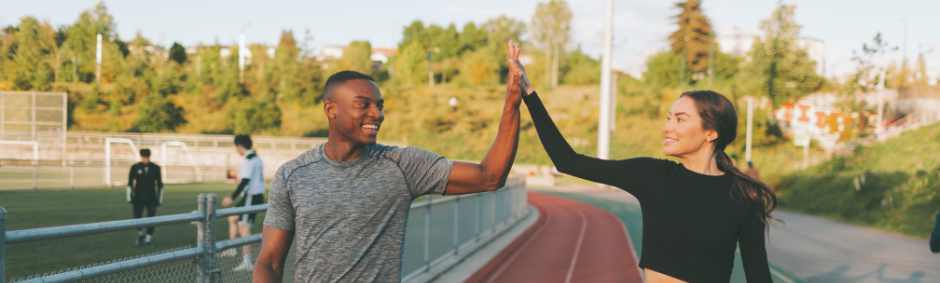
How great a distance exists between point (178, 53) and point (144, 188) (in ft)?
263

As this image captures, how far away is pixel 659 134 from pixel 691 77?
18.2m

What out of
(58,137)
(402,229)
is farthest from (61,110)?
(402,229)

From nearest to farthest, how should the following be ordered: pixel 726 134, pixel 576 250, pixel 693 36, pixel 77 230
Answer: pixel 726 134 → pixel 77 230 → pixel 576 250 → pixel 693 36

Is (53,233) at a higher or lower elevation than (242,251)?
higher

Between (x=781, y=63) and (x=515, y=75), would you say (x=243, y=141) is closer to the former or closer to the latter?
(x=515, y=75)

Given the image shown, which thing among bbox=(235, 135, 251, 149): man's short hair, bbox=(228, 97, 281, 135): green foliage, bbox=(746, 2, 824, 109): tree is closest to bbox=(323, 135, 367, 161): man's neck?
bbox=(235, 135, 251, 149): man's short hair

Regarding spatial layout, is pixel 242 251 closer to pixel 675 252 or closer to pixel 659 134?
pixel 675 252

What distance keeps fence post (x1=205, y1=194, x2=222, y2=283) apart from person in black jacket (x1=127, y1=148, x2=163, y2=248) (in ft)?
24.7

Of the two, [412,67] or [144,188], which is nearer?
[144,188]

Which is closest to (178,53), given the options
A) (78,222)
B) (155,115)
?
(155,115)

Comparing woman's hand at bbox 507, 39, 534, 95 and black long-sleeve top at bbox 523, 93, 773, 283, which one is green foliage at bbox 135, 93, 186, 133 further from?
woman's hand at bbox 507, 39, 534, 95

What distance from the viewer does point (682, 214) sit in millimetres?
2500

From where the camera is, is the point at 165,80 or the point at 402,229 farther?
the point at 165,80

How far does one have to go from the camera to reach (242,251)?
519 cm
